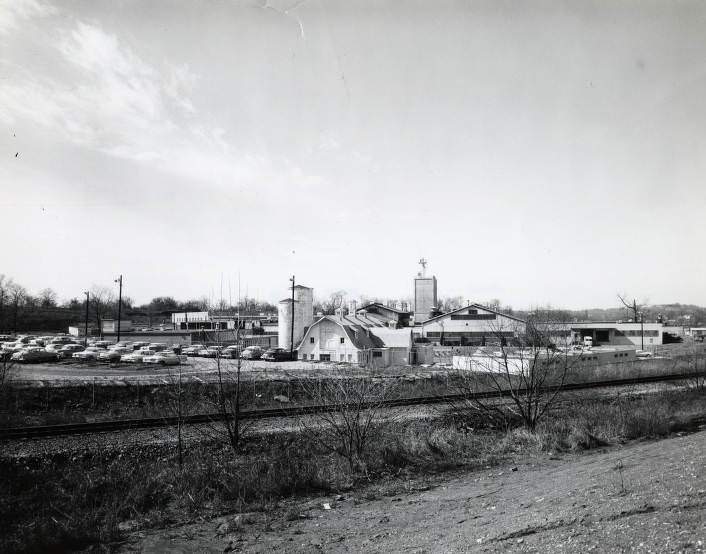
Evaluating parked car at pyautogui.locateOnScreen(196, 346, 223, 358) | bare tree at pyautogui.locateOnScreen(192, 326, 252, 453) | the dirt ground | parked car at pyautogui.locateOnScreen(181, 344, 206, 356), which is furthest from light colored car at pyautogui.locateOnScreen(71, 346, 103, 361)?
the dirt ground

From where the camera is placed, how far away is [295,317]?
51.4m

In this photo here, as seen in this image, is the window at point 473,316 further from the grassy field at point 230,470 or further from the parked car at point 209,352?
the grassy field at point 230,470

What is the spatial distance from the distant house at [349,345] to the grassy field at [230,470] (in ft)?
75.2

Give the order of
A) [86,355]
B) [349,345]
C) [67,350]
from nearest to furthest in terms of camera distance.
A: [86,355]
[349,345]
[67,350]

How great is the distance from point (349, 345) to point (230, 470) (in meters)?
30.0

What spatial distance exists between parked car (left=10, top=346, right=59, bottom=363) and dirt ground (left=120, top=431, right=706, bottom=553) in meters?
36.3

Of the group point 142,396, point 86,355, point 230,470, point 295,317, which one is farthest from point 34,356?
point 230,470

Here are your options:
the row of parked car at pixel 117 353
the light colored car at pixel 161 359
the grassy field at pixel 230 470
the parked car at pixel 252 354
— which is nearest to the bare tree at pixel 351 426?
the grassy field at pixel 230 470

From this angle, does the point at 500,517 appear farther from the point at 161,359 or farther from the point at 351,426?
the point at 161,359

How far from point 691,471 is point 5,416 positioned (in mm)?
23492

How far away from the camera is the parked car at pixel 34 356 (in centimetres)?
3649

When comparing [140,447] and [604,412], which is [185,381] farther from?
[604,412]

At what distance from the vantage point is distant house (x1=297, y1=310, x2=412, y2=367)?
41.0 metres

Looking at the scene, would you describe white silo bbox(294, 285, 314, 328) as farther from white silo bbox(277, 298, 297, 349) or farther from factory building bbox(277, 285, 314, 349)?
white silo bbox(277, 298, 297, 349)
